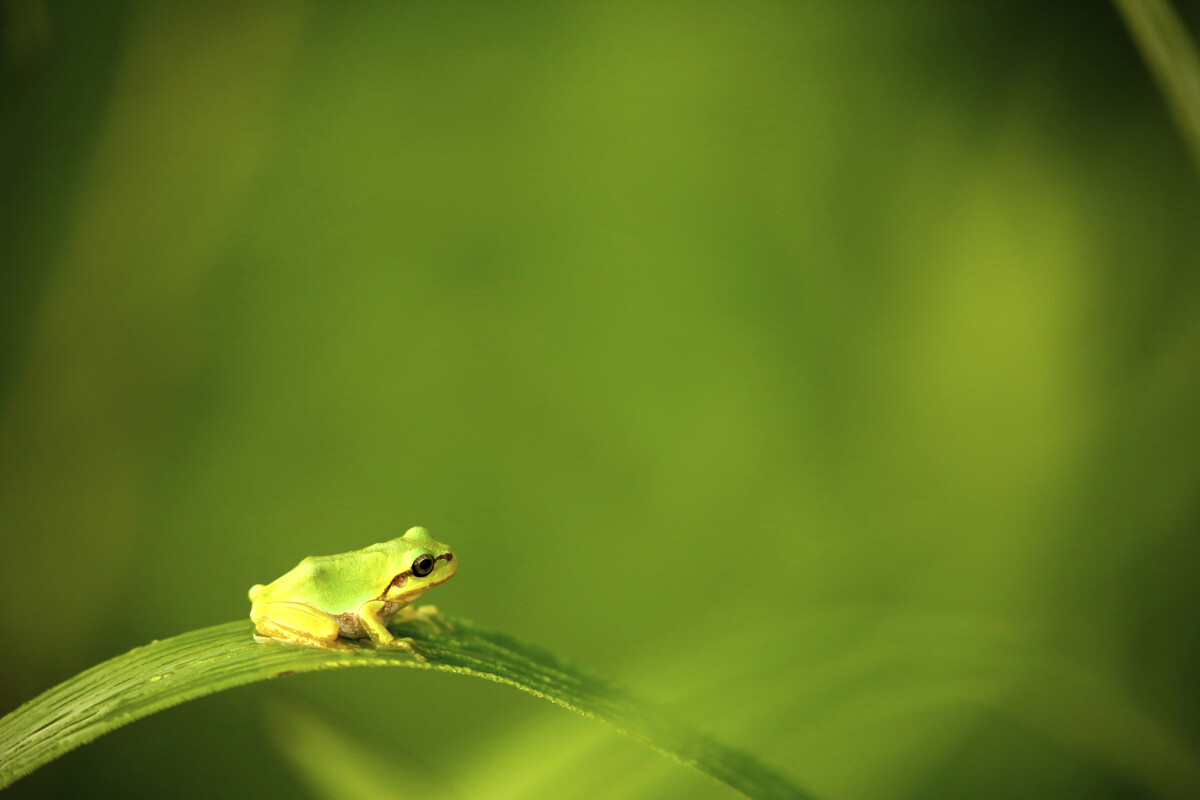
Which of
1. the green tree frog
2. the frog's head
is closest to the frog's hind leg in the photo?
the green tree frog

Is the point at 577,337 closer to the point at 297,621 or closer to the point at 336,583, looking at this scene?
the point at 336,583

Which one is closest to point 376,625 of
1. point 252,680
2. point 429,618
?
point 429,618

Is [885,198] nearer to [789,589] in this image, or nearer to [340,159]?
[789,589]

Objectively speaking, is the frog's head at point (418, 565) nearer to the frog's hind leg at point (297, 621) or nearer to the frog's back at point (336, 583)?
the frog's back at point (336, 583)

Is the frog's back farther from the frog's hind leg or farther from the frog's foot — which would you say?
the frog's foot

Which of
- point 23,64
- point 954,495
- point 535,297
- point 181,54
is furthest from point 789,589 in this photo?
point 23,64
